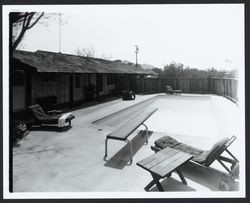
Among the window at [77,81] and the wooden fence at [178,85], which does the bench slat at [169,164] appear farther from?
the wooden fence at [178,85]

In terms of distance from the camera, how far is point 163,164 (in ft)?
14.3

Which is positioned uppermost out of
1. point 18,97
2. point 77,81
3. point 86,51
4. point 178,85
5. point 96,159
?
point 86,51

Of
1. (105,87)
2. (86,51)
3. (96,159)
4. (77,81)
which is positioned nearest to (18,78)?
(77,81)

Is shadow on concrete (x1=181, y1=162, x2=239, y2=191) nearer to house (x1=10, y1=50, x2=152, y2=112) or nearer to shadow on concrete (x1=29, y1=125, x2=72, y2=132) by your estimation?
shadow on concrete (x1=29, y1=125, x2=72, y2=132)

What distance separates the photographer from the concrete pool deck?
4.58m

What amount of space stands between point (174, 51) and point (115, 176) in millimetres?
43674

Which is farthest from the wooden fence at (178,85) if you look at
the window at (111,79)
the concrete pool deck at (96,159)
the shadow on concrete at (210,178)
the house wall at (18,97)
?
the shadow on concrete at (210,178)

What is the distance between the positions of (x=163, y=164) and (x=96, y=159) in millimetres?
2141

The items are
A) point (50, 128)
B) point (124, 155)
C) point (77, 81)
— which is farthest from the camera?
point (77, 81)

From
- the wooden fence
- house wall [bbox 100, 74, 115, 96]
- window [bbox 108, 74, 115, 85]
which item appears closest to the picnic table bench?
house wall [bbox 100, 74, 115, 96]

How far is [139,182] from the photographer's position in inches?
184

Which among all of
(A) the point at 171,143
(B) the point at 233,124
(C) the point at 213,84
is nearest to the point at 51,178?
(A) the point at 171,143

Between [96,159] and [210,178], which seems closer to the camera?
[210,178]

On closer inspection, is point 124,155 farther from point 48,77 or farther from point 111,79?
point 111,79
